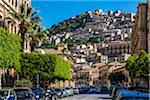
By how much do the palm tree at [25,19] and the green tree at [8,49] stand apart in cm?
617

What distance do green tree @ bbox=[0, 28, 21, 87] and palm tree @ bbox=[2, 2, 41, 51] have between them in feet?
20.2

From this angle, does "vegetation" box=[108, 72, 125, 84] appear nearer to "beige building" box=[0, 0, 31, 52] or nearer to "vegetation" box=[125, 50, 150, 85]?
"vegetation" box=[125, 50, 150, 85]

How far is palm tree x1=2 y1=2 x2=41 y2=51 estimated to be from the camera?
59156 mm

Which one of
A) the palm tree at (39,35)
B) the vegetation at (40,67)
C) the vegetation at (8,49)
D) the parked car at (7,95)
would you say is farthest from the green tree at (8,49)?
the parked car at (7,95)

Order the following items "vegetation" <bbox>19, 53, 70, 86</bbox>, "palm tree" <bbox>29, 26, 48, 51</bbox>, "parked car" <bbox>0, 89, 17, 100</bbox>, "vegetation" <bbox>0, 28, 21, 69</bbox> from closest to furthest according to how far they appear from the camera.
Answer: "parked car" <bbox>0, 89, 17, 100</bbox> < "vegetation" <bbox>0, 28, 21, 69</bbox> < "palm tree" <bbox>29, 26, 48, 51</bbox> < "vegetation" <bbox>19, 53, 70, 86</bbox>

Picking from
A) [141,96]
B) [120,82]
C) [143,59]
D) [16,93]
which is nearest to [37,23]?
[143,59]

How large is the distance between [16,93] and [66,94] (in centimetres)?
3571

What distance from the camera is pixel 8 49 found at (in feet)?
165

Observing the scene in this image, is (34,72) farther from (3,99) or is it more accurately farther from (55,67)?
(3,99)

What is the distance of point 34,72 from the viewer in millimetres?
66188

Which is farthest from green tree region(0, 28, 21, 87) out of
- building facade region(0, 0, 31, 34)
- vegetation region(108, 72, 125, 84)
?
vegetation region(108, 72, 125, 84)

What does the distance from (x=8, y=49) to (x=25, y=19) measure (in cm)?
1043

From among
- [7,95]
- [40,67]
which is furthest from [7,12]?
[7,95]

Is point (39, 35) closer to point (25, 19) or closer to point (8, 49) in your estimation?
point (25, 19)
